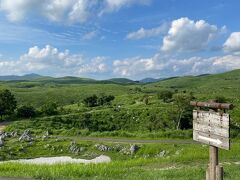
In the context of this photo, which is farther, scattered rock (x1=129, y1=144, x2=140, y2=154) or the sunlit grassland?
scattered rock (x1=129, y1=144, x2=140, y2=154)

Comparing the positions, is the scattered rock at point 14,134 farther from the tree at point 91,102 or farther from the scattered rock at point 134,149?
the tree at point 91,102

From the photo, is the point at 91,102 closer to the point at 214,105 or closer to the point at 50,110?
the point at 50,110

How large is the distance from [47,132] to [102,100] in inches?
2251

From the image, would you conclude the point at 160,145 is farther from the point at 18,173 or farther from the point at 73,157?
the point at 18,173

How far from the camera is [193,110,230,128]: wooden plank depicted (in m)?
12.7

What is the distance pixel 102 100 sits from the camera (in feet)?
416

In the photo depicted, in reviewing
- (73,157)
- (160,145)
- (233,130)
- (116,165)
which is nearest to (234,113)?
(233,130)

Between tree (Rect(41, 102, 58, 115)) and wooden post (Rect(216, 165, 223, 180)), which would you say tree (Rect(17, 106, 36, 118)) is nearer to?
tree (Rect(41, 102, 58, 115))

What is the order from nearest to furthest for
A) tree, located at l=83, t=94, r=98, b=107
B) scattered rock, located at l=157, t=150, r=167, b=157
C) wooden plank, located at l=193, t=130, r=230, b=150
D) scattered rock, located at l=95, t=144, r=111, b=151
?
wooden plank, located at l=193, t=130, r=230, b=150 → scattered rock, located at l=157, t=150, r=167, b=157 → scattered rock, located at l=95, t=144, r=111, b=151 → tree, located at l=83, t=94, r=98, b=107

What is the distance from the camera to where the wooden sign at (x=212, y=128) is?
12664 millimetres

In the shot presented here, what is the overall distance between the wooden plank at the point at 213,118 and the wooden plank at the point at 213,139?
41cm

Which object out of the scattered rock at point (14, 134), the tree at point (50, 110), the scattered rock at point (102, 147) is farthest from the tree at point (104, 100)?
the scattered rock at point (102, 147)

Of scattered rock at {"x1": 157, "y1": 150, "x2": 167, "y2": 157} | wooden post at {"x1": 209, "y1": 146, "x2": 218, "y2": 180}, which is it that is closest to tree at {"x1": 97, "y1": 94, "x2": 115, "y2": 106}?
scattered rock at {"x1": 157, "y1": 150, "x2": 167, "y2": 157}

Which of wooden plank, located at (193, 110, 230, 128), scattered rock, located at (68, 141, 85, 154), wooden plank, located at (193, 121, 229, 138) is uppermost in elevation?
wooden plank, located at (193, 110, 230, 128)
